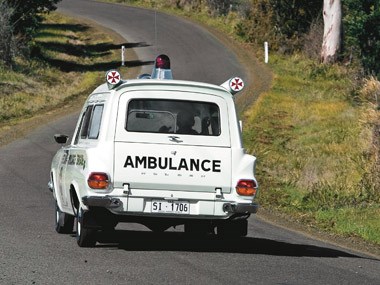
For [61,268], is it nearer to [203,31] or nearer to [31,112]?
[31,112]

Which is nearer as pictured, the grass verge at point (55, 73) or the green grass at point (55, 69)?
the grass verge at point (55, 73)

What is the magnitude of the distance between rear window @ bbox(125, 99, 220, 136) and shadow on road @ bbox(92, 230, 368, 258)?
1.35 metres

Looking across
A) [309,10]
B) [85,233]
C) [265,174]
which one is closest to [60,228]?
[85,233]

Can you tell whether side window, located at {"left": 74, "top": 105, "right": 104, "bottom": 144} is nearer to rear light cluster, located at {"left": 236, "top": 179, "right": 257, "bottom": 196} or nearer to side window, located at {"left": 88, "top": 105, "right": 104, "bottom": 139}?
side window, located at {"left": 88, "top": 105, "right": 104, "bottom": 139}

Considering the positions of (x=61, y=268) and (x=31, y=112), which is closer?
(x=61, y=268)

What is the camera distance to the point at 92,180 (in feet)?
38.9

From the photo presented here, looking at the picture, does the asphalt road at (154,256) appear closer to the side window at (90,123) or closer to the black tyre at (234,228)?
the black tyre at (234,228)

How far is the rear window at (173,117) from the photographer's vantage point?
1230 centimetres

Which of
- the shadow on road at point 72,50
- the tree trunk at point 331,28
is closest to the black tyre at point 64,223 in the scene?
the shadow on road at point 72,50

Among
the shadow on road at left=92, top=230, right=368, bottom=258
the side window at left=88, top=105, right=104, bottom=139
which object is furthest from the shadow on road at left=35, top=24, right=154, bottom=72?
the side window at left=88, top=105, right=104, bottom=139

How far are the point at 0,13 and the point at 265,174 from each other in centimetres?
1982

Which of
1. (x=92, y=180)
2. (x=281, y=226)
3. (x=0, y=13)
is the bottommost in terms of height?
(x=281, y=226)

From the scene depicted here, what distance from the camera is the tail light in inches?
467

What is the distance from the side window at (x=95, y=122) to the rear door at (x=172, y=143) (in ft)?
1.39
